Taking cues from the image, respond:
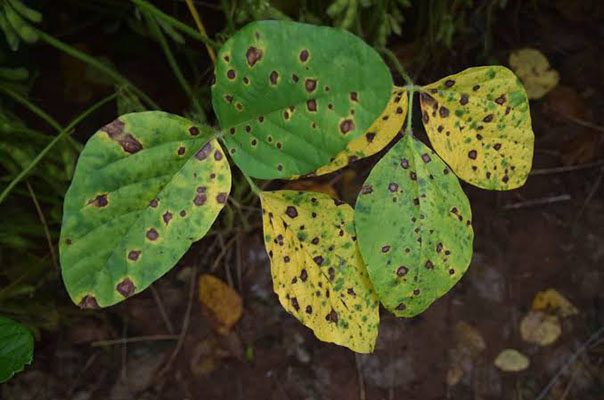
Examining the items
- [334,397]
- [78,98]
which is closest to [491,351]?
[334,397]

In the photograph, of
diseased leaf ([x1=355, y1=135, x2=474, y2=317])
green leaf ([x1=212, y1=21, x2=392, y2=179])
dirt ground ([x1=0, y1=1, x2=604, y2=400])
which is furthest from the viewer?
dirt ground ([x1=0, y1=1, x2=604, y2=400])

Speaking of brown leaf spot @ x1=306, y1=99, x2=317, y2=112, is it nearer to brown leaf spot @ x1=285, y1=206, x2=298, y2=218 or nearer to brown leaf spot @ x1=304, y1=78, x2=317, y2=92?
brown leaf spot @ x1=304, y1=78, x2=317, y2=92

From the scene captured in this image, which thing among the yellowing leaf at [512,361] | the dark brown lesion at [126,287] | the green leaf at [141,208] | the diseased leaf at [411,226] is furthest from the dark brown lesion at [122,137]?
the yellowing leaf at [512,361]

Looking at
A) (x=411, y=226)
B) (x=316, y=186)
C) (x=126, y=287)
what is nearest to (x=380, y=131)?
(x=411, y=226)

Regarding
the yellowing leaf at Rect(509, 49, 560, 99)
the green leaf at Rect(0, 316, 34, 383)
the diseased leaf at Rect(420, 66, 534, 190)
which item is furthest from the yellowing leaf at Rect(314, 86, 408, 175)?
the yellowing leaf at Rect(509, 49, 560, 99)

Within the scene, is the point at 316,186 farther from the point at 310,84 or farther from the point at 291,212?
the point at 310,84

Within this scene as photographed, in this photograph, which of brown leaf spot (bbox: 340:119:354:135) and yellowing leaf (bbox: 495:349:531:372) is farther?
yellowing leaf (bbox: 495:349:531:372)
